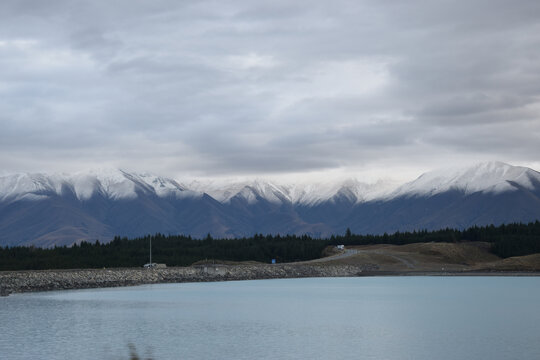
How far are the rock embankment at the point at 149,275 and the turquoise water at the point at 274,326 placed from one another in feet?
62.3

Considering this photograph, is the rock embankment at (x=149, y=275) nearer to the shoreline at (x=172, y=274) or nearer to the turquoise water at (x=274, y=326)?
the shoreline at (x=172, y=274)

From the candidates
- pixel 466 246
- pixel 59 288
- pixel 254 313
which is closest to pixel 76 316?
pixel 254 313

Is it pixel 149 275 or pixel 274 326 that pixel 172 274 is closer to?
pixel 149 275

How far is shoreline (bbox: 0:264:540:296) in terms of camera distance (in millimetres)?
120812

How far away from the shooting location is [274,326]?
6391cm

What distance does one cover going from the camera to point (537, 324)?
6384 centimetres

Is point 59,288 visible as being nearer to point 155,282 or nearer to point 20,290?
point 20,290

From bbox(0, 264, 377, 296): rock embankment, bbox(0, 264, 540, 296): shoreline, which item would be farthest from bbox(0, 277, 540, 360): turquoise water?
bbox(0, 264, 540, 296): shoreline

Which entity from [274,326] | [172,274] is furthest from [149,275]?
[274,326]

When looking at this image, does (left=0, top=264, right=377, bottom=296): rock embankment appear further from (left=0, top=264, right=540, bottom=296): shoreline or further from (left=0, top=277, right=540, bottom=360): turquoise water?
(left=0, top=277, right=540, bottom=360): turquoise water

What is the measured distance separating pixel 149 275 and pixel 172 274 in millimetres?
6871

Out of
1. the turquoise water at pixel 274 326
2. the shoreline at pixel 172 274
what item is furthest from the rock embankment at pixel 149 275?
the turquoise water at pixel 274 326

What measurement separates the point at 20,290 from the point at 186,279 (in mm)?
41299

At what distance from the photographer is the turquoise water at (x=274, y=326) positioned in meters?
49.2
